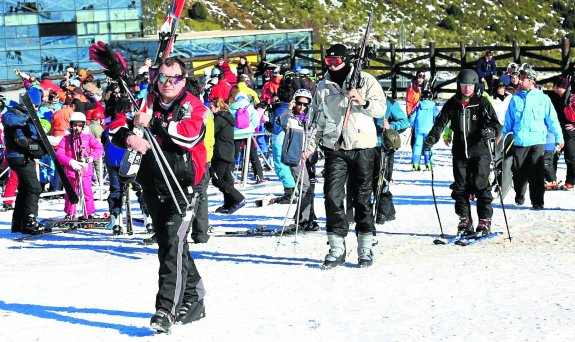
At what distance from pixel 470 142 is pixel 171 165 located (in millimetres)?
4734

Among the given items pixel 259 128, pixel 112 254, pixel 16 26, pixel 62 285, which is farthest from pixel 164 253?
pixel 16 26

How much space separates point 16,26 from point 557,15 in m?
48.6

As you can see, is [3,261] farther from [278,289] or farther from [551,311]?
[551,311]

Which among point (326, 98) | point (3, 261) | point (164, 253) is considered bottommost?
point (3, 261)

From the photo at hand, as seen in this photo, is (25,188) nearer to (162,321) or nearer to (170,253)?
(170,253)

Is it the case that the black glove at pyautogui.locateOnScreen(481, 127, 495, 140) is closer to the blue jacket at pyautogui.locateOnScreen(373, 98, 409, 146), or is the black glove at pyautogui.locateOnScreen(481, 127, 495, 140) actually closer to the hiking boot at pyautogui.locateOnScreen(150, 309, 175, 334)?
the blue jacket at pyautogui.locateOnScreen(373, 98, 409, 146)

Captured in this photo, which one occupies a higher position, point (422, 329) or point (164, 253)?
point (164, 253)

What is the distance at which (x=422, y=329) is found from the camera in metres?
7.03

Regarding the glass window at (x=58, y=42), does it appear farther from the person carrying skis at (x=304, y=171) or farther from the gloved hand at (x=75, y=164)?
the person carrying skis at (x=304, y=171)

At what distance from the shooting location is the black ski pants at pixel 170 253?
276 inches

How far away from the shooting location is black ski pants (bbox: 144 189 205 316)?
702 centimetres

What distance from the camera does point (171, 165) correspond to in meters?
7.18

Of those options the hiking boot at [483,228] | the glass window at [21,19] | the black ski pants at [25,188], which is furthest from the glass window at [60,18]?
the hiking boot at [483,228]

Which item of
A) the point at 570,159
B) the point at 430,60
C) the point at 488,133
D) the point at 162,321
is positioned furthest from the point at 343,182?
the point at 430,60
